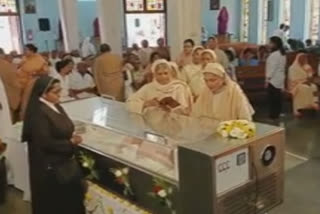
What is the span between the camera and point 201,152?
2508mm

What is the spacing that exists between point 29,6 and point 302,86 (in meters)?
9.15

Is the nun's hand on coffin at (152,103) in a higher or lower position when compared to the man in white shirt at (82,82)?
higher

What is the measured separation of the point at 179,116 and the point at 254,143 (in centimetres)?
118

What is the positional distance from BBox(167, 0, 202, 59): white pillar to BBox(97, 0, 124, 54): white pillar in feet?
4.94

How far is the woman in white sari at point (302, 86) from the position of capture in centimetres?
738

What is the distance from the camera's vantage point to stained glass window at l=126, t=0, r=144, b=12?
46.6 feet

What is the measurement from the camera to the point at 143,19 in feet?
47.0

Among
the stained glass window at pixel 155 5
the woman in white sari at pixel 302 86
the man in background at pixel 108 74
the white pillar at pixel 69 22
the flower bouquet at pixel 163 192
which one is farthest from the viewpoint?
the stained glass window at pixel 155 5

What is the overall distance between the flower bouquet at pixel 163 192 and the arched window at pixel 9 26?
11.4m

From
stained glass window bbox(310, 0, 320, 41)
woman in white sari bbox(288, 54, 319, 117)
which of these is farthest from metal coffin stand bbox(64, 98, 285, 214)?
stained glass window bbox(310, 0, 320, 41)

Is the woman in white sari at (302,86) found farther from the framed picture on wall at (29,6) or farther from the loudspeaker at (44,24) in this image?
the framed picture on wall at (29,6)

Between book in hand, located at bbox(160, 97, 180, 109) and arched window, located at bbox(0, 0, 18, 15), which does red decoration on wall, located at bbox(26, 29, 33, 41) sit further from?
book in hand, located at bbox(160, 97, 180, 109)

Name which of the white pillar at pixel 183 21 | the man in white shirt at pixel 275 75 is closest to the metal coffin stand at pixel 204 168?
the man in white shirt at pixel 275 75

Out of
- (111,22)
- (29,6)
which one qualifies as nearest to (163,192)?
(111,22)
